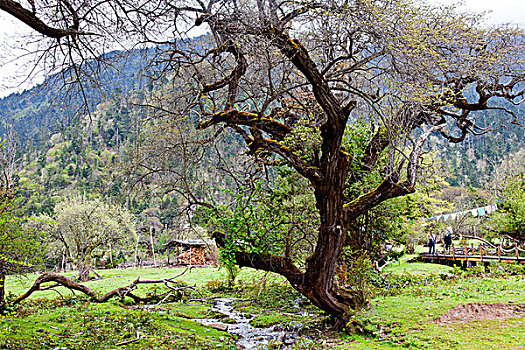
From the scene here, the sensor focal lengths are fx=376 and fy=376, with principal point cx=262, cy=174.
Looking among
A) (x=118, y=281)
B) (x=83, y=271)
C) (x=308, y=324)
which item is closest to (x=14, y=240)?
(x=308, y=324)

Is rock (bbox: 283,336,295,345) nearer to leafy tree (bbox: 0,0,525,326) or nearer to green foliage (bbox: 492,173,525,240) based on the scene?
leafy tree (bbox: 0,0,525,326)

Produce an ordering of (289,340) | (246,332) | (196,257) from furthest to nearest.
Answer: (196,257)
(246,332)
(289,340)

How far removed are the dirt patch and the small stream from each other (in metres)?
3.59

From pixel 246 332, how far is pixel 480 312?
563cm

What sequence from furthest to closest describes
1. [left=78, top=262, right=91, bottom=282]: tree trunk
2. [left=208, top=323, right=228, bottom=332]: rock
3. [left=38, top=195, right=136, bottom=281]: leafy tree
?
1. [left=38, top=195, right=136, bottom=281]: leafy tree
2. [left=78, top=262, right=91, bottom=282]: tree trunk
3. [left=208, top=323, right=228, bottom=332]: rock

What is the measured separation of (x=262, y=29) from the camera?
711 centimetres

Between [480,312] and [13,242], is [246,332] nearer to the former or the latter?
[480,312]

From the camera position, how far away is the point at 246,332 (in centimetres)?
980

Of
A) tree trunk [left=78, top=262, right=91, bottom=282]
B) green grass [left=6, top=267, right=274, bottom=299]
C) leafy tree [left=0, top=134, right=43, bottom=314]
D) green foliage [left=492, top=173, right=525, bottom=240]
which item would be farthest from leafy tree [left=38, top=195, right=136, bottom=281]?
green foliage [left=492, top=173, right=525, bottom=240]

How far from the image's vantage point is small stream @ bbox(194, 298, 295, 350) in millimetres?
8656

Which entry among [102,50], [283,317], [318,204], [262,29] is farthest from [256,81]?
[283,317]

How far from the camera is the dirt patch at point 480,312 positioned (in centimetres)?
823

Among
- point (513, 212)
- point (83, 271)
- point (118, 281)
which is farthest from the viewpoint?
point (83, 271)

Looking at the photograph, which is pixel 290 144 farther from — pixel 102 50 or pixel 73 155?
pixel 73 155
